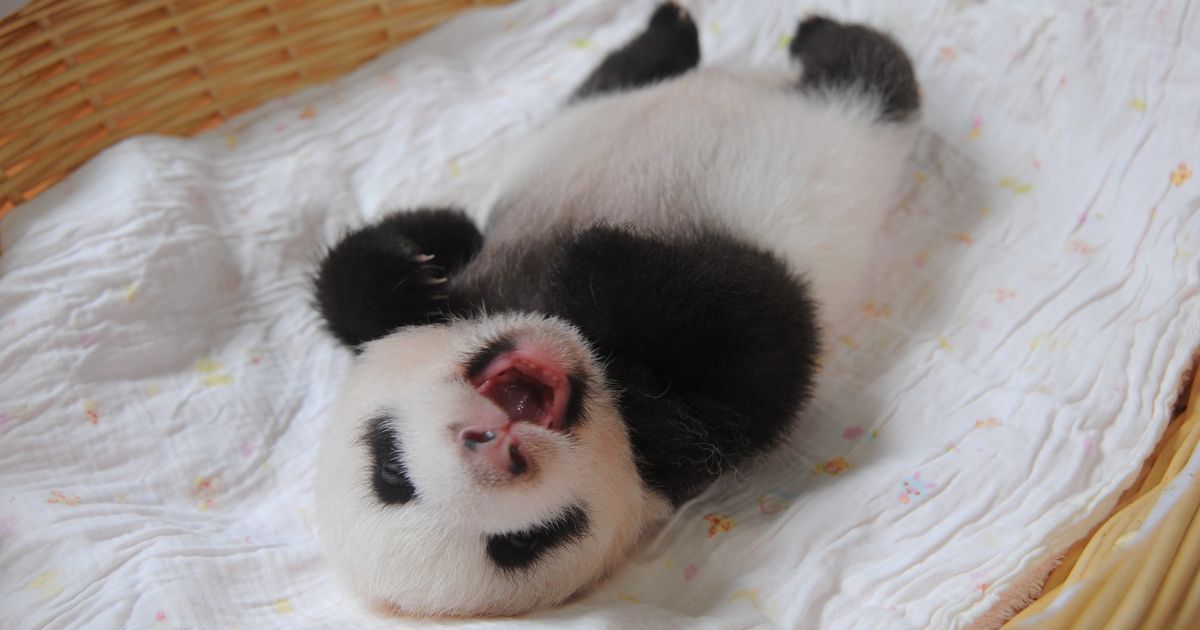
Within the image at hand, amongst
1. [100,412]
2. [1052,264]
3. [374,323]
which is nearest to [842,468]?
[1052,264]

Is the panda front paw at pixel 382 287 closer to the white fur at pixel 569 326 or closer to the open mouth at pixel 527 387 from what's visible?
the white fur at pixel 569 326

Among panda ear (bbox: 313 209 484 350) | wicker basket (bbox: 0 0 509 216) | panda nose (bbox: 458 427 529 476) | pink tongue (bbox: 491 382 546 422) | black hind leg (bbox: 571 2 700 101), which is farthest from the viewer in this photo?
black hind leg (bbox: 571 2 700 101)

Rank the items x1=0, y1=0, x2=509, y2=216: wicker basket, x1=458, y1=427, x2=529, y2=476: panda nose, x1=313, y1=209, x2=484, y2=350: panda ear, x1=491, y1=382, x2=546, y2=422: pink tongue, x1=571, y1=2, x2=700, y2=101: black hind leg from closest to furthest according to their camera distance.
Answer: x1=458, y1=427, x2=529, y2=476: panda nose < x1=491, y1=382, x2=546, y2=422: pink tongue < x1=313, y1=209, x2=484, y2=350: panda ear < x1=0, y1=0, x2=509, y2=216: wicker basket < x1=571, y1=2, x2=700, y2=101: black hind leg

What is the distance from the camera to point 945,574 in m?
1.37

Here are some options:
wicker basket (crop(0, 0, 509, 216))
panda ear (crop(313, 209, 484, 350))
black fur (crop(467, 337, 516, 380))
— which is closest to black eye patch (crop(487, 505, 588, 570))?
black fur (crop(467, 337, 516, 380))

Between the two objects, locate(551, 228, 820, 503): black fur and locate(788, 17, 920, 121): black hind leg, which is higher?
locate(788, 17, 920, 121): black hind leg

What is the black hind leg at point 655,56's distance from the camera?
2.15m

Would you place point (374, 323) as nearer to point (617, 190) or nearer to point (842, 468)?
point (617, 190)

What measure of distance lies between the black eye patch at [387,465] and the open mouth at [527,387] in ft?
0.47

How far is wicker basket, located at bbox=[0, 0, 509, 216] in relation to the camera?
1.97 meters

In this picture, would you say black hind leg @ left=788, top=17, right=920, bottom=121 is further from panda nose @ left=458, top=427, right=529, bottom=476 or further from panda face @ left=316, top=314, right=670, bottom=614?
panda nose @ left=458, top=427, right=529, bottom=476

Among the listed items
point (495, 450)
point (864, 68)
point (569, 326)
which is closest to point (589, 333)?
point (569, 326)

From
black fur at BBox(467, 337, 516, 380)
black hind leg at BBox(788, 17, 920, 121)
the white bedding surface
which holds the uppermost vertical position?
black hind leg at BBox(788, 17, 920, 121)

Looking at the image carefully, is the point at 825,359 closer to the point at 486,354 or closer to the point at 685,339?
the point at 685,339
